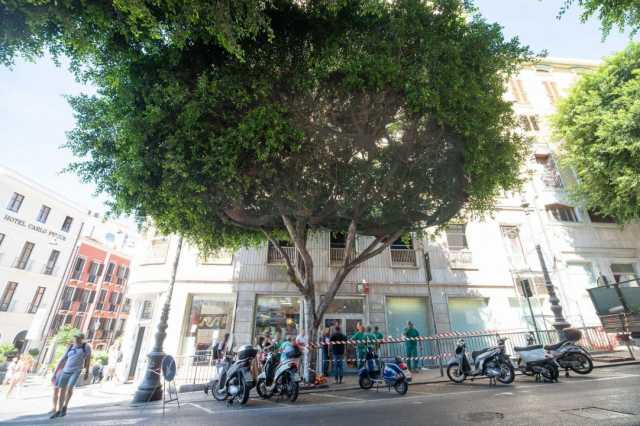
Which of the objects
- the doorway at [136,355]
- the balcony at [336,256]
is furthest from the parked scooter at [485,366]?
the doorway at [136,355]

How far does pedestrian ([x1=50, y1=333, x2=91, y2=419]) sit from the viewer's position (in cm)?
694

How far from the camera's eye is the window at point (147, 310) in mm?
15508

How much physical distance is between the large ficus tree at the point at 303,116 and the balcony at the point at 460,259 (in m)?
6.85

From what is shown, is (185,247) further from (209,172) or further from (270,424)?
(270,424)

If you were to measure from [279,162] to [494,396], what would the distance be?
7.65 metres

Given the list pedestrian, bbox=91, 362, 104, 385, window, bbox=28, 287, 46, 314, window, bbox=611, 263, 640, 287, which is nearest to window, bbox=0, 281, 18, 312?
window, bbox=28, 287, 46, 314

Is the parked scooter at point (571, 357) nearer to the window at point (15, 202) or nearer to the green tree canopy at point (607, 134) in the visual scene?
the green tree canopy at point (607, 134)

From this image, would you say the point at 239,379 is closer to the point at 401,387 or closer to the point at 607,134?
the point at 401,387

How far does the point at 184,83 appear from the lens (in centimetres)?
766

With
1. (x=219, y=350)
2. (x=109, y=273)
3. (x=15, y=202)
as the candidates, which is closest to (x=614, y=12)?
(x=219, y=350)

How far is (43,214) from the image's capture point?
94.3 ft

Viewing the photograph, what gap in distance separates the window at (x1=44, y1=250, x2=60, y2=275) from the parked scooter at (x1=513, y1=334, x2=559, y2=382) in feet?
120

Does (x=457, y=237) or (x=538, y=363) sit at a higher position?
(x=457, y=237)

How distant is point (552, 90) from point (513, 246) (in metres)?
13.3
